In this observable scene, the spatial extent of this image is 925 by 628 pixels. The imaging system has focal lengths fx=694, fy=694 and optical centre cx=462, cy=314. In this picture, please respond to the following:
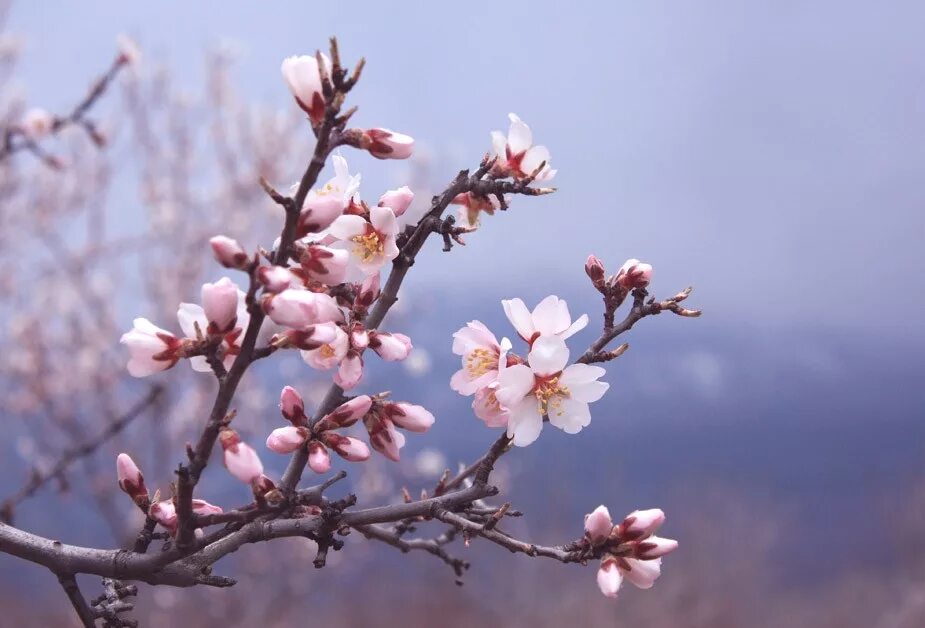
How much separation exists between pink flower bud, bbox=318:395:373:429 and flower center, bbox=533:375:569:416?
324mm

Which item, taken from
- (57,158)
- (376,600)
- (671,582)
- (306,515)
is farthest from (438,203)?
(376,600)

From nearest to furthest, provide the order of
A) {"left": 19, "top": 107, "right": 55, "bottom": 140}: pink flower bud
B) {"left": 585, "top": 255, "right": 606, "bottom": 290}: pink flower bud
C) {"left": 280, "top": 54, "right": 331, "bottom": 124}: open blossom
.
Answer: {"left": 280, "top": 54, "right": 331, "bottom": 124}: open blossom < {"left": 585, "top": 255, "right": 606, "bottom": 290}: pink flower bud < {"left": 19, "top": 107, "right": 55, "bottom": 140}: pink flower bud

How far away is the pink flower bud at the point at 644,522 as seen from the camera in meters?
1.26

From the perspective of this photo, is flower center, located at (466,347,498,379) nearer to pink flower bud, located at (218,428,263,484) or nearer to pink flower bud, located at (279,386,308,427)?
pink flower bud, located at (279,386,308,427)

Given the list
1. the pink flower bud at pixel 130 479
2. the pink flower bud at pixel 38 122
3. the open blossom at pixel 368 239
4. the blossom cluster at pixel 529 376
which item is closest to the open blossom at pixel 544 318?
the blossom cluster at pixel 529 376

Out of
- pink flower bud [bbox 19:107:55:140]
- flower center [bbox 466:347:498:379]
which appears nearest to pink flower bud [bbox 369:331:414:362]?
flower center [bbox 466:347:498:379]

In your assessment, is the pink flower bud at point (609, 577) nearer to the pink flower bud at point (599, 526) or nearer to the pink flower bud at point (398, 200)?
the pink flower bud at point (599, 526)

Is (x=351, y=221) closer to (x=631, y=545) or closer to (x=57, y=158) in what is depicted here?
(x=631, y=545)

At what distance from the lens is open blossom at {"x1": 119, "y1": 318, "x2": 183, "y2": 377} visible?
117 centimetres

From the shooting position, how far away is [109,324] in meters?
8.52

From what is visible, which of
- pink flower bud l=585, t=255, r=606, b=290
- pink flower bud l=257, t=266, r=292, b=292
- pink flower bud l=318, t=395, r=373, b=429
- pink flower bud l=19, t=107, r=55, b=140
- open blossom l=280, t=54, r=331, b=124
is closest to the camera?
pink flower bud l=257, t=266, r=292, b=292

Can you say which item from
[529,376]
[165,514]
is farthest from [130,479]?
[529,376]

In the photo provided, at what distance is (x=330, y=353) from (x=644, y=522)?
65 cm

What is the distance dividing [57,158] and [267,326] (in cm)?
258
